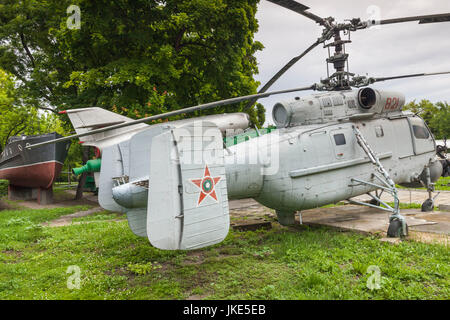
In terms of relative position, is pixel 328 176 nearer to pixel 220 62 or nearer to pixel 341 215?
pixel 341 215

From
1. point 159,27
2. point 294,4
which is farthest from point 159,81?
point 294,4

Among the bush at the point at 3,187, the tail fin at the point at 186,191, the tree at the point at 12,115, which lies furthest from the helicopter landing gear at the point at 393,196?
the tree at the point at 12,115

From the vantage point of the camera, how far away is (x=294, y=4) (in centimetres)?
647

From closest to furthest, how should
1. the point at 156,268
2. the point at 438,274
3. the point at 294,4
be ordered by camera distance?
the point at 438,274, the point at 156,268, the point at 294,4

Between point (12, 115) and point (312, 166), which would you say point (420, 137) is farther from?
point (12, 115)

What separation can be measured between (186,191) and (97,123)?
148 inches

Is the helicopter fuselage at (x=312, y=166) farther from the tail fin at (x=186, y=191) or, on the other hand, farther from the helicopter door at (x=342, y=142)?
the tail fin at (x=186, y=191)

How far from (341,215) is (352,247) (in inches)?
138

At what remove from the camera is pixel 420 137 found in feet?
29.5

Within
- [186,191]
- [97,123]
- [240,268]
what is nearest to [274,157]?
[240,268]

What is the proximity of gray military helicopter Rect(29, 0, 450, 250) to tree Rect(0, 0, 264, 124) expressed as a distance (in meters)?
6.36

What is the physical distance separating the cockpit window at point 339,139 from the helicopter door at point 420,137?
3.02 metres

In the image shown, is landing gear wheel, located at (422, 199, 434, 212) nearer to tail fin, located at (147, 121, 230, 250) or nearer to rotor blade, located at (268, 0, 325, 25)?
rotor blade, located at (268, 0, 325, 25)

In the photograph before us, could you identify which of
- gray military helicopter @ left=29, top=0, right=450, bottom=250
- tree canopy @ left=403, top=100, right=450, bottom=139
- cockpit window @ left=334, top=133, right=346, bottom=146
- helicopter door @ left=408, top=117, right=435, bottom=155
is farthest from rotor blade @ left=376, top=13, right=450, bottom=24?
tree canopy @ left=403, top=100, right=450, bottom=139
